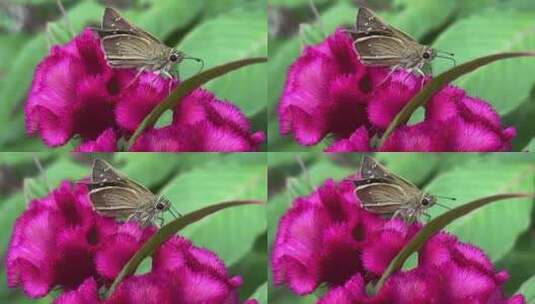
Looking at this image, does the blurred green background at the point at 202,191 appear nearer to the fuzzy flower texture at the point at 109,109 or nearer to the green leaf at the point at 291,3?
the fuzzy flower texture at the point at 109,109

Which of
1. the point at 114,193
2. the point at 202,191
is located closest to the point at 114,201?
the point at 114,193

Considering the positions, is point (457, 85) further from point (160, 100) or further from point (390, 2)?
point (160, 100)

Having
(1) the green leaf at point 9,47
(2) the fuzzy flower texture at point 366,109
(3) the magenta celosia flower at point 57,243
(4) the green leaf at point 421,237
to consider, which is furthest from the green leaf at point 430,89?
(1) the green leaf at point 9,47

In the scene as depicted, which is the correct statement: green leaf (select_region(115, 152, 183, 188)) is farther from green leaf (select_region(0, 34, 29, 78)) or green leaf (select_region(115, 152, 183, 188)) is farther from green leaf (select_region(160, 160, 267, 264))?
green leaf (select_region(0, 34, 29, 78))

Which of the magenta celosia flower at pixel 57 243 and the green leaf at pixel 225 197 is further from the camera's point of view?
the green leaf at pixel 225 197

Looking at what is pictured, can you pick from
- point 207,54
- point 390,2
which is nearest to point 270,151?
point 207,54
